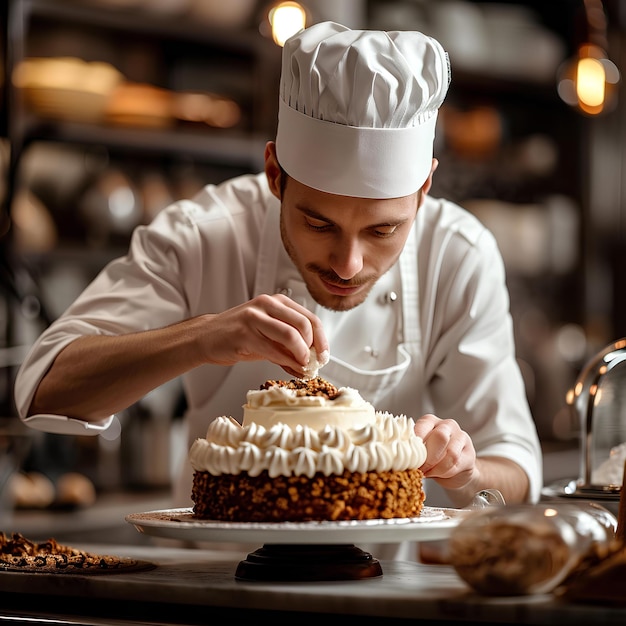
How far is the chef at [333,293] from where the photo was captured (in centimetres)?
170

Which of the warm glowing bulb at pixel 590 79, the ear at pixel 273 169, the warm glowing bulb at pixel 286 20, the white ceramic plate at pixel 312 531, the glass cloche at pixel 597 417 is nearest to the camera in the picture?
the white ceramic plate at pixel 312 531

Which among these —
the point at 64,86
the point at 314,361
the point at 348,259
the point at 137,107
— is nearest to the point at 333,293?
the point at 348,259

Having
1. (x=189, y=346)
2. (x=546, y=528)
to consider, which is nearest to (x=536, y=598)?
(x=546, y=528)

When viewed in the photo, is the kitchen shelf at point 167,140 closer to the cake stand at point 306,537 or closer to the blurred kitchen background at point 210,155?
the blurred kitchen background at point 210,155

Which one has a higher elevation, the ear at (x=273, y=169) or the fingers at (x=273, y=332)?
the ear at (x=273, y=169)

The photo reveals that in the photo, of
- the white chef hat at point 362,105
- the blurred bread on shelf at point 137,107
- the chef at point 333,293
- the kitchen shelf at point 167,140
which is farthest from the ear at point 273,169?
the blurred bread on shelf at point 137,107

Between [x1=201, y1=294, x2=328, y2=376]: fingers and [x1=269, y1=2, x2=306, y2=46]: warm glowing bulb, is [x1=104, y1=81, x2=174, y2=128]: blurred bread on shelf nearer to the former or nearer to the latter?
[x1=269, y1=2, x2=306, y2=46]: warm glowing bulb

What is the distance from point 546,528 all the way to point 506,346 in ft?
3.52

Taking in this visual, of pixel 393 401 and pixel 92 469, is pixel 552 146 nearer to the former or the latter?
pixel 92 469

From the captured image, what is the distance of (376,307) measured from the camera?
84.3 inches

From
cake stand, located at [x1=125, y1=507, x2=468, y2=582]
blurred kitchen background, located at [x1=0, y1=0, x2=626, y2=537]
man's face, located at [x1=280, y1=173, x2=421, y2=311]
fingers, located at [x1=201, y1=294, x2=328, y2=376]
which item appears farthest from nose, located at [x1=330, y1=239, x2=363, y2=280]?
blurred kitchen background, located at [x1=0, y1=0, x2=626, y2=537]

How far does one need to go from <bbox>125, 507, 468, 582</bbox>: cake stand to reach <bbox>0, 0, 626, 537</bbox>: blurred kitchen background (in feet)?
2.29

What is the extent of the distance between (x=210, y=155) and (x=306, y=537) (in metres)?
2.84

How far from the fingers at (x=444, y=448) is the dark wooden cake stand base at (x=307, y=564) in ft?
0.65
